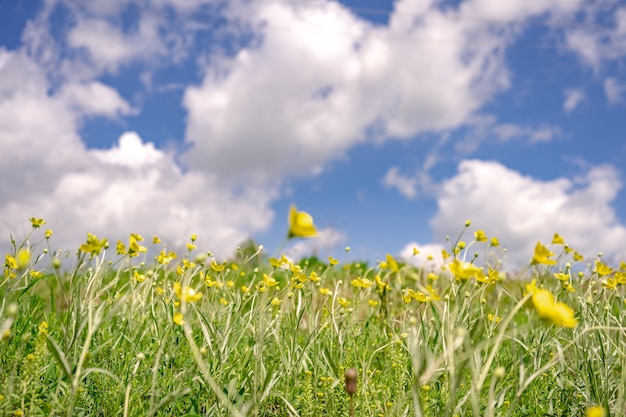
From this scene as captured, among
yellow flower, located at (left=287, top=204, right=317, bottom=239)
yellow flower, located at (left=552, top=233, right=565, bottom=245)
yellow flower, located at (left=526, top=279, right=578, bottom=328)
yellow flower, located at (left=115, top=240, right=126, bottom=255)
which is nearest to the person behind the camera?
yellow flower, located at (left=526, top=279, right=578, bottom=328)

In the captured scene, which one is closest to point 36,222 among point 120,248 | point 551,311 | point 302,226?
point 120,248

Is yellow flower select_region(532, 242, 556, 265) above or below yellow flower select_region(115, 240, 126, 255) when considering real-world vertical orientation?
below

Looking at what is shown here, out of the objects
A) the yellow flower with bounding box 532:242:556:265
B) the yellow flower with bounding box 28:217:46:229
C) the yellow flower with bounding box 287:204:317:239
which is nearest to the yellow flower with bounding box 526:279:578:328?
the yellow flower with bounding box 532:242:556:265

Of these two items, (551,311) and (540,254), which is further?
(540,254)

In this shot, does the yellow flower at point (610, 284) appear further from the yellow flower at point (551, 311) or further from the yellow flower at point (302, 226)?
the yellow flower at point (302, 226)

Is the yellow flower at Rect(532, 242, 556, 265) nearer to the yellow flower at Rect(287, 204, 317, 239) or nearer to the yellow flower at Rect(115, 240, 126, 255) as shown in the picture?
the yellow flower at Rect(287, 204, 317, 239)

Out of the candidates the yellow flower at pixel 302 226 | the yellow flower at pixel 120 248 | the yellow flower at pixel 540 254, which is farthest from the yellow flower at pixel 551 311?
the yellow flower at pixel 120 248

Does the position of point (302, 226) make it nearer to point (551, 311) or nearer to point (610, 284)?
point (551, 311)

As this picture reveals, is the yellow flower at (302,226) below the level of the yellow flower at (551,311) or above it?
above

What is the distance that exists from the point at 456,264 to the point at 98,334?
1.91m

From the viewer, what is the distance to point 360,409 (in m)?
2.21

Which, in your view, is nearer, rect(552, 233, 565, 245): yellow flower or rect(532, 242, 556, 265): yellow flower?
rect(532, 242, 556, 265): yellow flower

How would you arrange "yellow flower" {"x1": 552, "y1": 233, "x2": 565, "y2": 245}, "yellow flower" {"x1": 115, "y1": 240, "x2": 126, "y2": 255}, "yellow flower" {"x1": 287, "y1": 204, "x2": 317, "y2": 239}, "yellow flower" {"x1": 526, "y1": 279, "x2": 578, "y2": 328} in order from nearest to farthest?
"yellow flower" {"x1": 526, "y1": 279, "x2": 578, "y2": 328} → "yellow flower" {"x1": 287, "y1": 204, "x2": 317, "y2": 239} → "yellow flower" {"x1": 115, "y1": 240, "x2": 126, "y2": 255} → "yellow flower" {"x1": 552, "y1": 233, "x2": 565, "y2": 245}

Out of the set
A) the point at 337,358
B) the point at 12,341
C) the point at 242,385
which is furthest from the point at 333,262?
the point at 12,341
